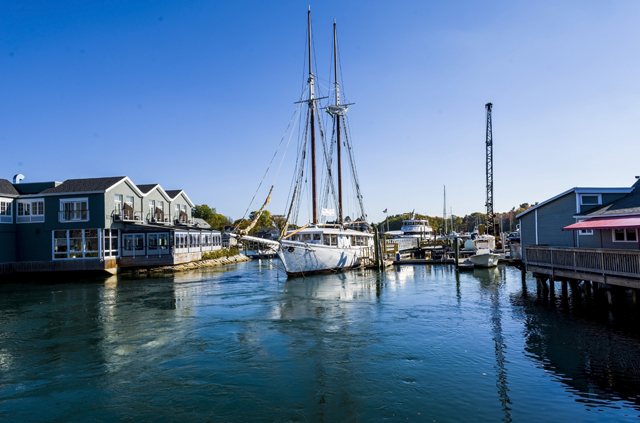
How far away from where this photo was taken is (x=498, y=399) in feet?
31.4

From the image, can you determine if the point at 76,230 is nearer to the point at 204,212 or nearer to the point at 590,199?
the point at 590,199

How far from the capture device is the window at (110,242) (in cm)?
4044

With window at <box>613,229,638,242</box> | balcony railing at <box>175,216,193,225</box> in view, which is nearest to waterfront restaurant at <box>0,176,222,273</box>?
balcony railing at <box>175,216,193,225</box>

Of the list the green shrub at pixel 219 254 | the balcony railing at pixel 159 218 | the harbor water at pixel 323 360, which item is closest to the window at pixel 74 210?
the balcony railing at pixel 159 218

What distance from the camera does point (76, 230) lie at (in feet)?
132

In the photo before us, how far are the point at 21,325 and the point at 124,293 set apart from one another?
9.54m

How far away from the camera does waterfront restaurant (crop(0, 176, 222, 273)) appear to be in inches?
1538

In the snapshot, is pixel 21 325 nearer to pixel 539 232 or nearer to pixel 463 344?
pixel 463 344

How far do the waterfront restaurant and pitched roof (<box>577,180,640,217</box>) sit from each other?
3864 centimetres

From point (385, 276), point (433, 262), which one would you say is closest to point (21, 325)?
point (385, 276)

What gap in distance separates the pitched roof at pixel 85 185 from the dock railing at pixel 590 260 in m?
39.4

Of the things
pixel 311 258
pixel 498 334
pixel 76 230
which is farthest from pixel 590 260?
pixel 76 230

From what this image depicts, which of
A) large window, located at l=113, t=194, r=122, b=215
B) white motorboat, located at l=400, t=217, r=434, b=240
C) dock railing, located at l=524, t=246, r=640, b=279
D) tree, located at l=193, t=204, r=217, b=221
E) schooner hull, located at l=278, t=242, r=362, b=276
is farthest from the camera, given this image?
tree, located at l=193, t=204, r=217, b=221

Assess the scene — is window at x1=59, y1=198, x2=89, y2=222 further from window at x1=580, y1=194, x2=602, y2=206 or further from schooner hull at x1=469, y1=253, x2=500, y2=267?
window at x1=580, y1=194, x2=602, y2=206
